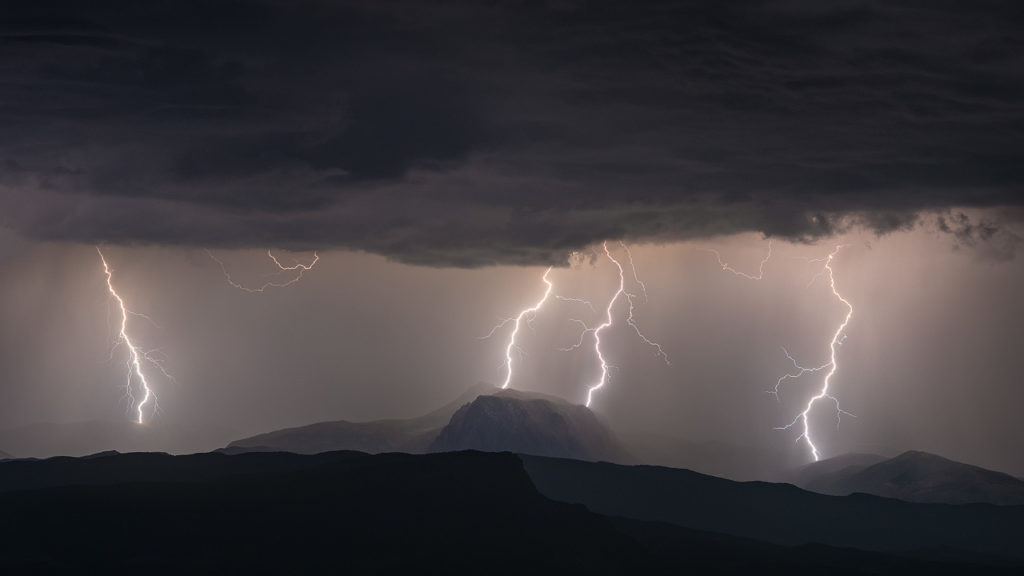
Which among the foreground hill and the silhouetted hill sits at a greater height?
the silhouetted hill

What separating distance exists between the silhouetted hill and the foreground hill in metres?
15.3

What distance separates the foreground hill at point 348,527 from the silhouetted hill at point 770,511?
1534 cm

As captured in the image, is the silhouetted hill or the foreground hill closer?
the foreground hill

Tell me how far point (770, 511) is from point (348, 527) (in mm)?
54786

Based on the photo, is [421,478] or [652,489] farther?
[652,489]

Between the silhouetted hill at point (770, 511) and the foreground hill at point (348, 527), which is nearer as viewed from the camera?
the foreground hill at point (348, 527)

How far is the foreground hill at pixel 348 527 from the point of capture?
67.0 m

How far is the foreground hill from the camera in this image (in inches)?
2638

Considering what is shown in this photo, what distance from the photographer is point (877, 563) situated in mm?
→ 91500

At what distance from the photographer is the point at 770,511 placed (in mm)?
116375

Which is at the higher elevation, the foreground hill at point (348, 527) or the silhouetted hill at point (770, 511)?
the silhouetted hill at point (770, 511)

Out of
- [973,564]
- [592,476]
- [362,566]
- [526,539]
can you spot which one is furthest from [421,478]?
[973,564]

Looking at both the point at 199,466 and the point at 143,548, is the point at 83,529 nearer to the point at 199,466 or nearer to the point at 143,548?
the point at 143,548

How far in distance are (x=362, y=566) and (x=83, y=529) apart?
16.4 meters
